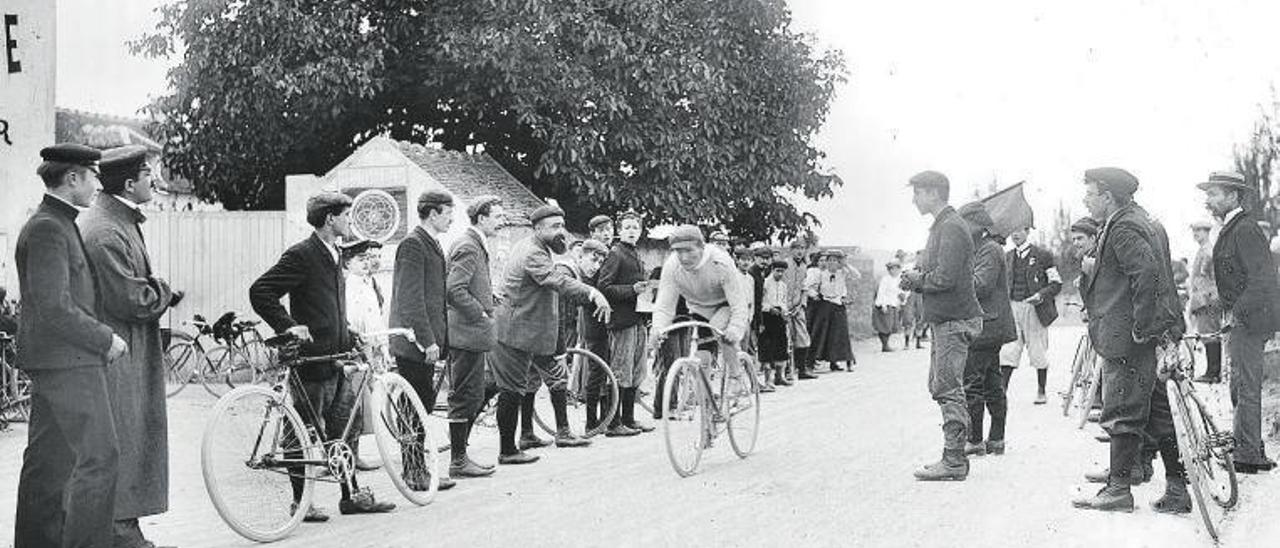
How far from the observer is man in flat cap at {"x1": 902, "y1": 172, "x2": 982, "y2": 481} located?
28.6 ft

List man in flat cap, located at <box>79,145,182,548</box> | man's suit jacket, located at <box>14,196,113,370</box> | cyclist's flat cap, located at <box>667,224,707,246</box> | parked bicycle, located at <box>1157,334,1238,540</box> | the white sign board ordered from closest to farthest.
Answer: man's suit jacket, located at <box>14,196,113,370</box>
man in flat cap, located at <box>79,145,182,548</box>
parked bicycle, located at <box>1157,334,1238,540</box>
the white sign board
cyclist's flat cap, located at <box>667,224,707,246</box>

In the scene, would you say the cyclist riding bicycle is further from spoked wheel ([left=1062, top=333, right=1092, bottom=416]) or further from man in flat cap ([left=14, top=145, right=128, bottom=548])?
man in flat cap ([left=14, top=145, right=128, bottom=548])

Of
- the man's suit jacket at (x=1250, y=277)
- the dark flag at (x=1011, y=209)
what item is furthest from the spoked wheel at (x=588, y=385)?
the man's suit jacket at (x=1250, y=277)

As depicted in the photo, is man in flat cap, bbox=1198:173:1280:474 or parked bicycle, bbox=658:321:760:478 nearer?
man in flat cap, bbox=1198:173:1280:474

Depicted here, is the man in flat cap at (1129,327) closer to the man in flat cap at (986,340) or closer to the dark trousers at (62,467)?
the man in flat cap at (986,340)

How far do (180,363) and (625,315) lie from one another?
20.4 ft

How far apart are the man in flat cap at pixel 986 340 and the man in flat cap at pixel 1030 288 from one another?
10.4ft

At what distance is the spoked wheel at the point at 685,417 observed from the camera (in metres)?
8.64

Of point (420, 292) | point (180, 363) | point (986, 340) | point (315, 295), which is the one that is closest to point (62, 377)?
point (315, 295)

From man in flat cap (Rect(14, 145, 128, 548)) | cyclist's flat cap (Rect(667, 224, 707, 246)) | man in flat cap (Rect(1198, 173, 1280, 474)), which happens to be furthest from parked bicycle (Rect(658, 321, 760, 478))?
man in flat cap (Rect(14, 145, 128, 548))

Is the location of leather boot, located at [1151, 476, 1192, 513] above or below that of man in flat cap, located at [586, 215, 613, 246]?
below

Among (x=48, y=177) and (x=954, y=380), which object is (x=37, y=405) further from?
(x=954, y=380)

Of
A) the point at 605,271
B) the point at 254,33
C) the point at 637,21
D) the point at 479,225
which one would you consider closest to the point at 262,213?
the point at 254,33

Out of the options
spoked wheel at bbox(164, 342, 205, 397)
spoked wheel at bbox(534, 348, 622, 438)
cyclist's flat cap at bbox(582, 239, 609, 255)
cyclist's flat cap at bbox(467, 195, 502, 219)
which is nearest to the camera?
cyclist's flat cap at bbox(467, 195, 502, 219)
